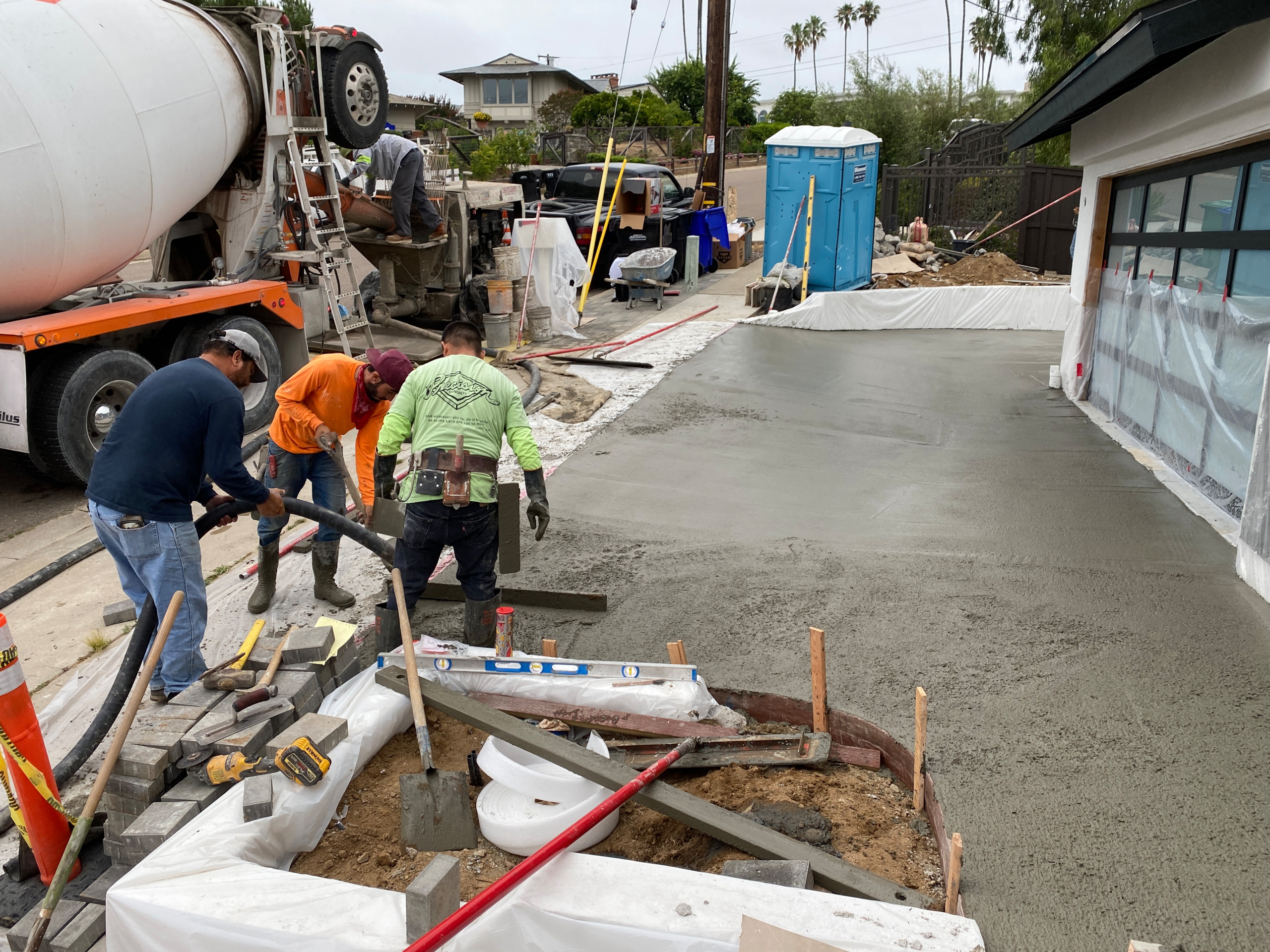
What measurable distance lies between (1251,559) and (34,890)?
5768 millimetres

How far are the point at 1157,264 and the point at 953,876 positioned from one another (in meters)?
6.77

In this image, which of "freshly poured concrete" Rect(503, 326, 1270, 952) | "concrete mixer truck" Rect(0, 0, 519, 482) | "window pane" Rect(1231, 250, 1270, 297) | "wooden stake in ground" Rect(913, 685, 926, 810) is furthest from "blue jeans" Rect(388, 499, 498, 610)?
"window pane" Rect(1231, 250, 1270, 297)

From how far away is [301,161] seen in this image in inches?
343

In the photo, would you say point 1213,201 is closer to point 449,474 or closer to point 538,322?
point 449,474

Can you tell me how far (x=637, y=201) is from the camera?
15500 mm

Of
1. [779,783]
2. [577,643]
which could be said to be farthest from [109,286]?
[779,783]

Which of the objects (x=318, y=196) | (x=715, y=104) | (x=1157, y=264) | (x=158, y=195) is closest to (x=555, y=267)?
(x=318, y=196)

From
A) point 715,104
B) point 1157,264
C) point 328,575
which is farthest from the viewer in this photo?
point 715,104

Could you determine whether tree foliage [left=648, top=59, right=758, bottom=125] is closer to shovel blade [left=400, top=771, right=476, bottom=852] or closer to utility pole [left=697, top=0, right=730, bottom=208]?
utility pole [left=697, top=0, right=730, bottom=208]

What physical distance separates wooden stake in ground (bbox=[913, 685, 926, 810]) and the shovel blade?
1.64 meters

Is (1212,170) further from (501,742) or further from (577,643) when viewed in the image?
(501,742)

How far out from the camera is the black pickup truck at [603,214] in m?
14.9

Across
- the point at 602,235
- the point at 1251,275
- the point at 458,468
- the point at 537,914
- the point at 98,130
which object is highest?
the point at 98,130

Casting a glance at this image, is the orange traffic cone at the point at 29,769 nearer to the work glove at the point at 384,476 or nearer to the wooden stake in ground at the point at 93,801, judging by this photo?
the wooden stake in ground at the point at 93,801
